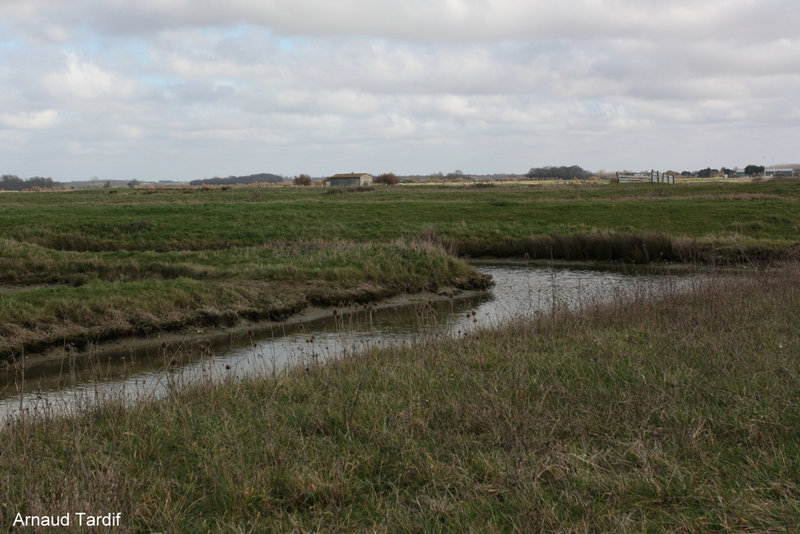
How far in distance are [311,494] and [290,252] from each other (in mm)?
21949

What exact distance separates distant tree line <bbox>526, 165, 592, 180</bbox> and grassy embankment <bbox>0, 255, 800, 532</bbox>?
169m

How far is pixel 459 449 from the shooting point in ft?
19.3

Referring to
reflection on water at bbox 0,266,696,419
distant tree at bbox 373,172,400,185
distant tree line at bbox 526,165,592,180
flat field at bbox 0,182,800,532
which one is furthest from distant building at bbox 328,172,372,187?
flat field at bbox 0,182,800,532

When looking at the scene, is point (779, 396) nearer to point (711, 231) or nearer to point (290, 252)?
point (290, 252)

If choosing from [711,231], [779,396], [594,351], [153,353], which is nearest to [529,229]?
[711,231]

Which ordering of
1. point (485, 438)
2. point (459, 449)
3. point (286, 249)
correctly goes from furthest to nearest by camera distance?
point (286, 249), point (485, 438), point (459, 449)

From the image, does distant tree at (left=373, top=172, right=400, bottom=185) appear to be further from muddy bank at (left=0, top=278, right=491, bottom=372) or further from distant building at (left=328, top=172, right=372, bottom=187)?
muddy bank at (left=0, top=278, right=491, bottom=372)

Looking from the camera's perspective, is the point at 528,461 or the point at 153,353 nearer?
the point at 528,461

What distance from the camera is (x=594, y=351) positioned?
9336mm

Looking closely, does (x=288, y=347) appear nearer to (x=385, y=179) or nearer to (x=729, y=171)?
(x=385, y=179)

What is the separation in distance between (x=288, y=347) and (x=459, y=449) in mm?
10005

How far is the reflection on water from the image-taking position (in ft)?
31.8

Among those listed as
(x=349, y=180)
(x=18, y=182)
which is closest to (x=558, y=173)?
(x=349, y=180)

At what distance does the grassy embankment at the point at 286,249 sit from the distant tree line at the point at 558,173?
127m
